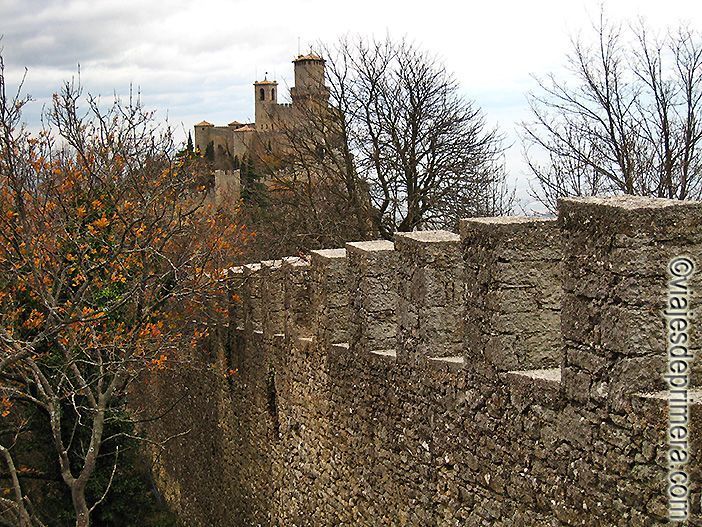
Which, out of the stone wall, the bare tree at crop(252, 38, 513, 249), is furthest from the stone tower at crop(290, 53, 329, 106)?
the stone wall

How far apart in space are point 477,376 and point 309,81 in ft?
65.9

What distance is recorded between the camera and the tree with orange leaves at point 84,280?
35.0 ft

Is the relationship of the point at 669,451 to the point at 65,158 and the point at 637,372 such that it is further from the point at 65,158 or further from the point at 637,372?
the point at 65,158

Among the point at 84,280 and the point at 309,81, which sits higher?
the point at 309,81

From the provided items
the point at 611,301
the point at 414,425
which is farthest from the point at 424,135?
the point at 611,301

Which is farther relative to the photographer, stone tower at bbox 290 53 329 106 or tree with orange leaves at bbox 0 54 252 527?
stone tower at bbox 290 53 329 106

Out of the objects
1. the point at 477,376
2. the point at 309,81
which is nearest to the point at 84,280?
the point at 477,376

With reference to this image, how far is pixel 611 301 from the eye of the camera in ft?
13.1

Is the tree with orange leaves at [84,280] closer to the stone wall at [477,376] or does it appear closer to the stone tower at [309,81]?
the stone wall at [477,376]

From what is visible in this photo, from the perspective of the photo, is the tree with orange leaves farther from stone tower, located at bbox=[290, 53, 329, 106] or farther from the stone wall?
stone tower, located at bbox=[290, 53, 329, 106]

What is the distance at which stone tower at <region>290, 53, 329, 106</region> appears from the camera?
23.2 meters

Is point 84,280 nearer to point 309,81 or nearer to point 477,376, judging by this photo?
point 477,376

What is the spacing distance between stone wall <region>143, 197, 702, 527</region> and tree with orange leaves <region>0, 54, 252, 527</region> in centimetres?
177

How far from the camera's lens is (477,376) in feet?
17.6
